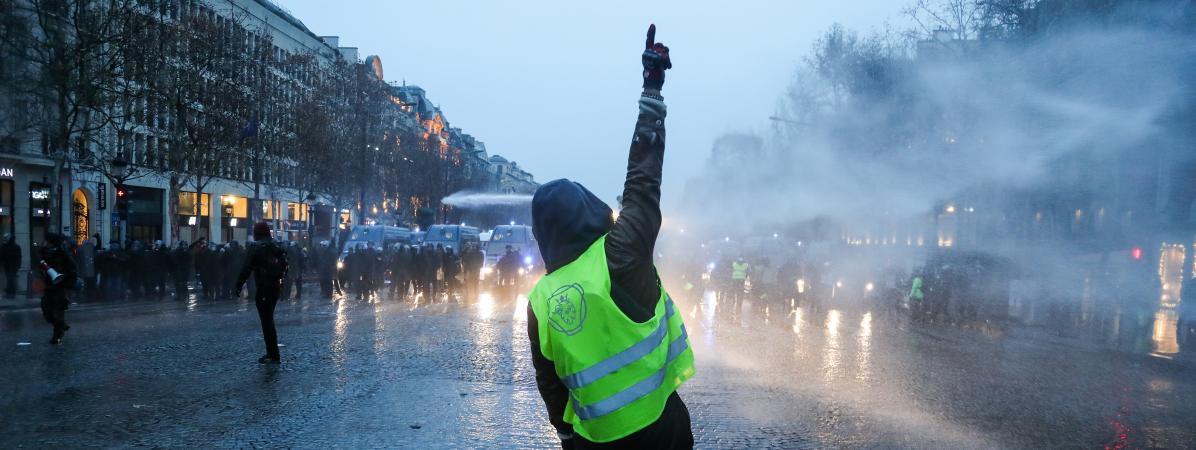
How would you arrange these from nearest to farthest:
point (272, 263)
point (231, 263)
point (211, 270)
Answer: point (272, 263)
point (211, 270)
point (231, 263)

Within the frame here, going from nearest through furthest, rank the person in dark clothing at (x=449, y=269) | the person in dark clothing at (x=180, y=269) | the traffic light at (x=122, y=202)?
1. the person in dark clothing at (x=180, y=269)
2. the traffic light at (x=122, y=202)
3. the person in dark clothing at (x=449, y=269)

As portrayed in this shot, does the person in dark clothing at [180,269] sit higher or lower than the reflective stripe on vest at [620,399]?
lower

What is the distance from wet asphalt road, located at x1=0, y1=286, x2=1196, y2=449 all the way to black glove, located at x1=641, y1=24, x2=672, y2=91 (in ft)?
13.2

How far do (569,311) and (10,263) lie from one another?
77.5 ft

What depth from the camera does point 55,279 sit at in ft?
35.9

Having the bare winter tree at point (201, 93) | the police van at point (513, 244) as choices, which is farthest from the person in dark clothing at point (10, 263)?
the police van at point (513, 244)

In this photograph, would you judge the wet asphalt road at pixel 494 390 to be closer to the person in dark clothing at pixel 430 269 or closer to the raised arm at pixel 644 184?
the raised arm at pixel 644 184

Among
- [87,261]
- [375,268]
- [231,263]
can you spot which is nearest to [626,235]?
[231,263]

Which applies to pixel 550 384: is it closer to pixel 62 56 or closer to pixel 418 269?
pixel 418 269

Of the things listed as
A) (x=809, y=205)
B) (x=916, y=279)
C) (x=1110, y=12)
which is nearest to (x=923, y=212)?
(x=809, y=205)

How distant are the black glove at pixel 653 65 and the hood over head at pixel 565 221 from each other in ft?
1.36

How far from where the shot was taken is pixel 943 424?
6898 millimetres

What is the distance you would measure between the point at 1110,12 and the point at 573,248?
25.6 meters

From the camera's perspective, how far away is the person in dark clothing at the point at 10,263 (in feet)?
67.5
